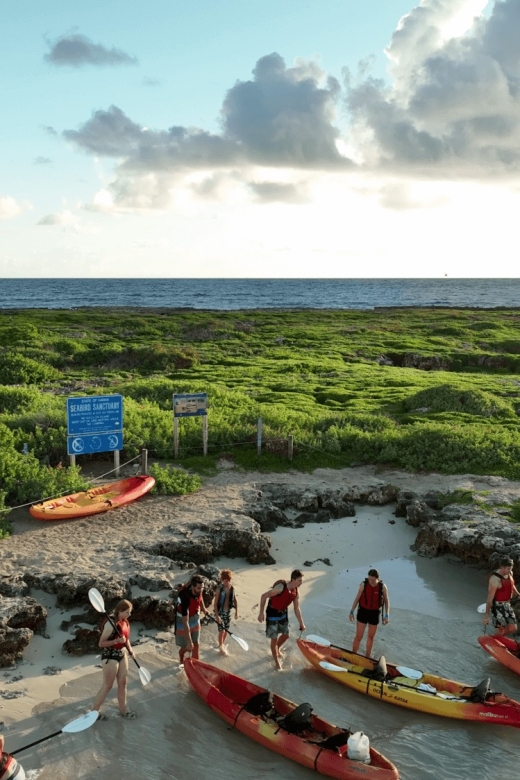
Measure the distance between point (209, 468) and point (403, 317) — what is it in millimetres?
66951

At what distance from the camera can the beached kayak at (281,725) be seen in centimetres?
934

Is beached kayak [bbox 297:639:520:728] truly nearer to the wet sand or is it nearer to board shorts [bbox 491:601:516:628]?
the wet sand

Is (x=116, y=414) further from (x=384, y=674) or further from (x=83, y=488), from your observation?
(x=384, y=674)

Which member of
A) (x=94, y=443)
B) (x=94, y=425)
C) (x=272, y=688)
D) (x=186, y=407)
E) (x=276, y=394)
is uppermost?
(x=186, y=407)

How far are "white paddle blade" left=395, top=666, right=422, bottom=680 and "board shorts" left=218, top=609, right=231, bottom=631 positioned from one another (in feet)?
10.4

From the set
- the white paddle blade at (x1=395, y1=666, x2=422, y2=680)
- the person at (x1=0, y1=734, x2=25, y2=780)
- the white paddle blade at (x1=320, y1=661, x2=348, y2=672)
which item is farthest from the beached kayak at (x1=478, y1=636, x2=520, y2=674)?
the person at (x1=0, y1=734, x2=25, y2=780)

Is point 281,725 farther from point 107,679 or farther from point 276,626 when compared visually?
point 107,679

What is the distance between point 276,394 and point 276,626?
20.0 metres

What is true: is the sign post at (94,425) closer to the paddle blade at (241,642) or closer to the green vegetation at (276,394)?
the green vegetation at (276,394)

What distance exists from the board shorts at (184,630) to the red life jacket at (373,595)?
3.10 meters

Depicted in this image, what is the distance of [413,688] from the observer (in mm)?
11203

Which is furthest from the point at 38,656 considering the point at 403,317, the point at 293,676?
the point at 403,317

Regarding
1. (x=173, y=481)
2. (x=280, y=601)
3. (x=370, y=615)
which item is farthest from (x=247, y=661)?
(x=173, y=481)

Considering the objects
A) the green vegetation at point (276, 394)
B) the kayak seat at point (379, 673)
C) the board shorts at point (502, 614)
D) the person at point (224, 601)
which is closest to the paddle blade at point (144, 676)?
the person at point (224, 601)
